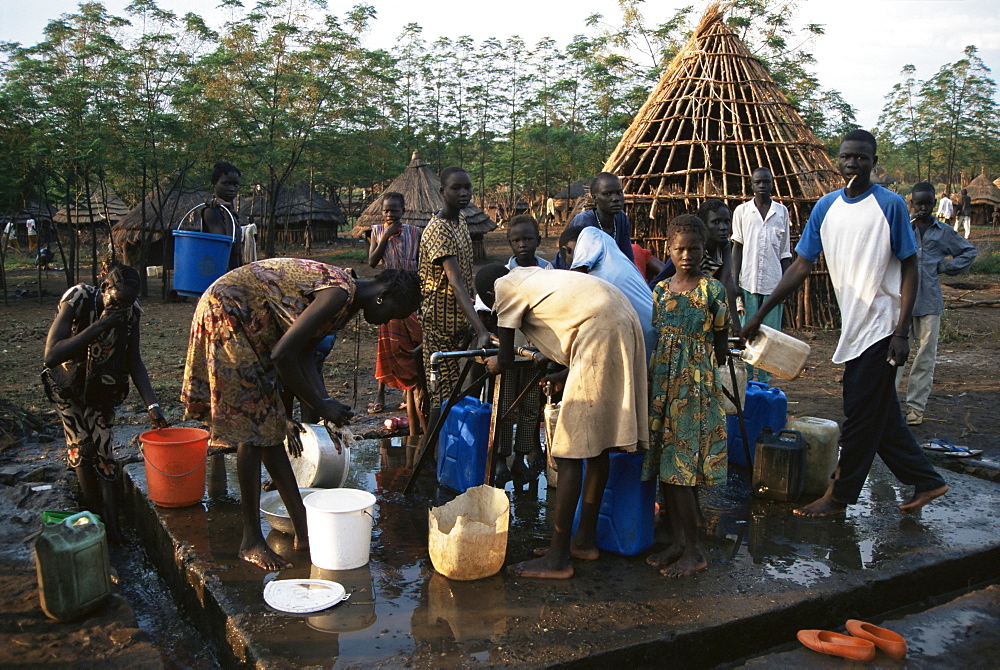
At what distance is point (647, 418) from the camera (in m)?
3.36

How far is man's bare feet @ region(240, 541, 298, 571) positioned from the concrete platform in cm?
4

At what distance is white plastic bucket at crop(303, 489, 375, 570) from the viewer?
318 centimetres

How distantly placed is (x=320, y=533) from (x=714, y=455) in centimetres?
173

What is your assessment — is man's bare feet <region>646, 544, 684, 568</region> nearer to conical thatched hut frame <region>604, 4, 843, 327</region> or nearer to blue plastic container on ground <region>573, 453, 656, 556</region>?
blue plastic container on ground <region>573, 453, 656, 556</region>

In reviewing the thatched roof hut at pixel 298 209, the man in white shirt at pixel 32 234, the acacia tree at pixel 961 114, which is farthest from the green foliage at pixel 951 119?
the man in white shirt at pixel 32 234

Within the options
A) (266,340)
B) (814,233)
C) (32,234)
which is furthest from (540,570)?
(32,234)

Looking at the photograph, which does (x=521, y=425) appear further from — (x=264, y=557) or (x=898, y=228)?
(x=898, y=228)

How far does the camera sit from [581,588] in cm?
316

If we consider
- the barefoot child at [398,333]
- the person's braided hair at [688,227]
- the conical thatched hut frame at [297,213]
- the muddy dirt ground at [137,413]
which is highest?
the conical thatched hut frame at [297,213]

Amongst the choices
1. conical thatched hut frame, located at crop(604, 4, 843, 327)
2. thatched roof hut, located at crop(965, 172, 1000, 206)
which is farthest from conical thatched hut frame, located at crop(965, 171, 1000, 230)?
conical thatched hut frame, located at crop(604, 4, 843, 327)

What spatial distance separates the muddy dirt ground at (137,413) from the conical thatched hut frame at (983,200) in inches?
664

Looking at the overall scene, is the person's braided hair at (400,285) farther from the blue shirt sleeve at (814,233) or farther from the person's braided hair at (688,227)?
the blue shirt sleeve at (814,233)

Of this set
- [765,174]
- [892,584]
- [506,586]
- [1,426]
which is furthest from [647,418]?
[1,426]

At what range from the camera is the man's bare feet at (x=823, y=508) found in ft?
13.2
